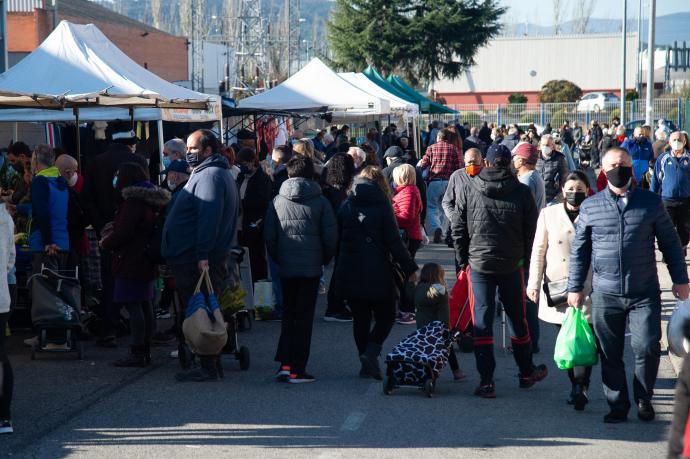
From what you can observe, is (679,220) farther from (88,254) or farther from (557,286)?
(88,254)

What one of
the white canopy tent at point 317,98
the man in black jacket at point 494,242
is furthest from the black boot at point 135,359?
the white canopy tent at point 317,98

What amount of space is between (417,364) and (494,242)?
1.12 meters

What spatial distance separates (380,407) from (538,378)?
1438mm

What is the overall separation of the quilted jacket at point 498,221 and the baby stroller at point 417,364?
2.35 ft

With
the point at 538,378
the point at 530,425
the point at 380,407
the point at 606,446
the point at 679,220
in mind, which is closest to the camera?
the point at 606,446

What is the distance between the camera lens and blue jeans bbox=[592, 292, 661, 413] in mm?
6746

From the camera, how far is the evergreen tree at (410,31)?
50.4 metres

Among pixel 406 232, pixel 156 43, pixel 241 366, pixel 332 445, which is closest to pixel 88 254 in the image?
pixel 241 366

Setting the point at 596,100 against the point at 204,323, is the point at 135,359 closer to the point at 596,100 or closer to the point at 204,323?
the point at 204,323

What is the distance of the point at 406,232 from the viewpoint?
11.3 meters

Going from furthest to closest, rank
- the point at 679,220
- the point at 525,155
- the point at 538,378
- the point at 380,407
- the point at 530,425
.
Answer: the point at 679,220 < the point at 525,155 < the point at 538,378 < the point at 380,407 < the point at 530,425

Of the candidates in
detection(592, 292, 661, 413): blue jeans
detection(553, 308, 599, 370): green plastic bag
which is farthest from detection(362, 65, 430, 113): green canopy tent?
detection(592, 292, 661, 413): blue jeans

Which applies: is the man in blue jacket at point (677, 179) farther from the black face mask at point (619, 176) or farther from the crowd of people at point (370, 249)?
the black face mask at point (619, 176)

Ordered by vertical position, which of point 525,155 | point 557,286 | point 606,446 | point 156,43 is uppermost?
point 156,43
